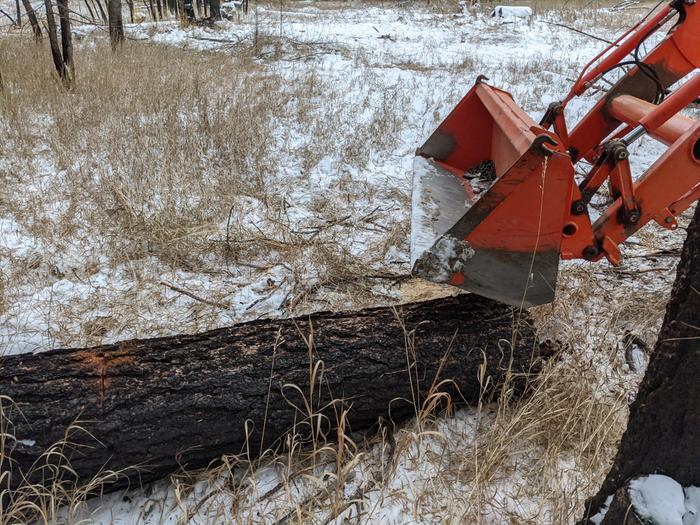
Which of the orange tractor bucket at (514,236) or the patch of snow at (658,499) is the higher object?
the orange tractor bucket at (514,236)

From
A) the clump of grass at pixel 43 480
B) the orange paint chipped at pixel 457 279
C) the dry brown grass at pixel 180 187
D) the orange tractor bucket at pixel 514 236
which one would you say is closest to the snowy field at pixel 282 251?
the dry brown grass at pixel 180 187

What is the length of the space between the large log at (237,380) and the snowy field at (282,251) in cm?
13

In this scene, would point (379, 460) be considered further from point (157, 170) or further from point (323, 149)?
point (323, 149)

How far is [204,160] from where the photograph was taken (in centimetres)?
429

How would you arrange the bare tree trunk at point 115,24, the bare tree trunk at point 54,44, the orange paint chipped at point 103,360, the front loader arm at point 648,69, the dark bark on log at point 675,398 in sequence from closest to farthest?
1. the dark bark on log at point 675,398
2. the orange paint chipped at point 103,360
3. the front loader arm at point 648,69
4. the bare tree trunk at point 54,44
5. the bare tree trunk at point 115,24

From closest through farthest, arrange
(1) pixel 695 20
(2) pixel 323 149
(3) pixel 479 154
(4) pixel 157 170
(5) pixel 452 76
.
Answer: (1) pixel 695 20, (3) pixel 479 154, (4) pixel 157 170, (2) pixel 323 149, (5) pixel 452 76

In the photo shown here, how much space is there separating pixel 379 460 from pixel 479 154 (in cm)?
209

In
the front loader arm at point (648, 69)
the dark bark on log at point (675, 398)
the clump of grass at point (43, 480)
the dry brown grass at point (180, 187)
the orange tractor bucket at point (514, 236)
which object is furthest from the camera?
→ the dry brown grass at point (180, 187)

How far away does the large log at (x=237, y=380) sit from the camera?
1574mm

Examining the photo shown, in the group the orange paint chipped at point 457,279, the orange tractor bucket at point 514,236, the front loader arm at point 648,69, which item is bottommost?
the orange paint chipped at point 457,279

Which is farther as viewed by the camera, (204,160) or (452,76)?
(452,76)

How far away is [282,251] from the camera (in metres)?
3.17

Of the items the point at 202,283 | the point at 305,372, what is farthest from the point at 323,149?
the point at 305,372

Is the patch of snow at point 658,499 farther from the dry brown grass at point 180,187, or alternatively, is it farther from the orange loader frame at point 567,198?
the dry brown grass at point 180,187
